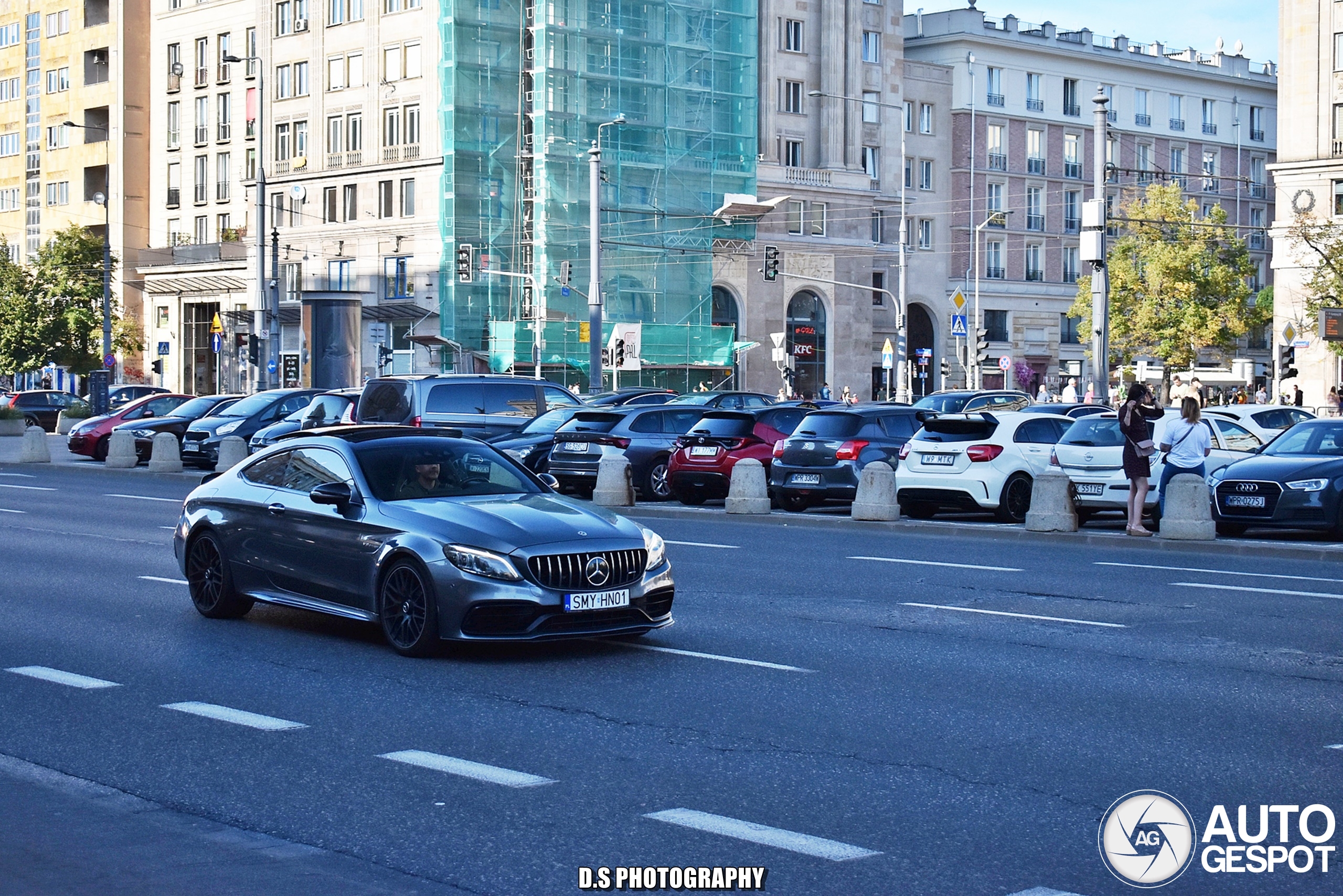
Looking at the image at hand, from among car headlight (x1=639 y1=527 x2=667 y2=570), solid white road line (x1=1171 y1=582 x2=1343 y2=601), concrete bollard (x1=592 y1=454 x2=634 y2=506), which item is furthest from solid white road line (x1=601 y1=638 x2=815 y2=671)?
concrete bollard (x1=592 y1=454 x2=634 y2=506)

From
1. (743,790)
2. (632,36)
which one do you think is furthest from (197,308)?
(743,790)

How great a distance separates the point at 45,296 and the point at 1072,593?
204ft

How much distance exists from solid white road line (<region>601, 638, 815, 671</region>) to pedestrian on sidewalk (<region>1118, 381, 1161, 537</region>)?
34.4 feet

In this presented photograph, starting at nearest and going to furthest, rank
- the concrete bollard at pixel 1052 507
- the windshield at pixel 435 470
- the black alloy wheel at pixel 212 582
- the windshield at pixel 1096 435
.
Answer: the windshield at pixel 435 470, the black alloy wheel at pixel 212 582, the concrete bollard at pixel 1052 507, the windshield at pixel 1096 435

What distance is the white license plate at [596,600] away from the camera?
34.6 feet

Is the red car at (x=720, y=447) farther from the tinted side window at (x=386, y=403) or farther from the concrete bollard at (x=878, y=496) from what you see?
the tinted side window at (x=386, y=403)

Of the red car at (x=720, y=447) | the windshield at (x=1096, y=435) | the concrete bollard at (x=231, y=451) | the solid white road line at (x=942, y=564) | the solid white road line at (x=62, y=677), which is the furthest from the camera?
the concrete bollard at (x=231, y=451)

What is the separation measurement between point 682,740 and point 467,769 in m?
1.15

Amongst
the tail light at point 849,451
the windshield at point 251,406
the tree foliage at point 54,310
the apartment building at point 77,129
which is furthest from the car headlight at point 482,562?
the apartment building at point 77,129

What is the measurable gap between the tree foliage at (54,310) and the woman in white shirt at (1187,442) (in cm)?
5435

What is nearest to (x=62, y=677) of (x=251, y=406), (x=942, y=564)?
(x=942, y=564)

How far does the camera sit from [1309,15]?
2461 inches

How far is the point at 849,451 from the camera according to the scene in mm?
24875

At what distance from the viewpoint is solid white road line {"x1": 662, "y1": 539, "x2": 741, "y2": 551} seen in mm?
19391
